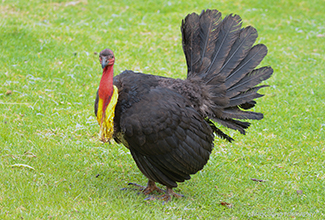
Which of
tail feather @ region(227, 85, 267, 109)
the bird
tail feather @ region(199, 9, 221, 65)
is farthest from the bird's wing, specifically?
tail feather @ region(199, 9, 221, 65)

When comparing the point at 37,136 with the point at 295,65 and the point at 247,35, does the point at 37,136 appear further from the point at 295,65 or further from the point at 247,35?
the point at 295,65

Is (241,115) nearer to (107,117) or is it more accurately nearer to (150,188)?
(150,188)

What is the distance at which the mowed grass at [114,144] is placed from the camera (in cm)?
504

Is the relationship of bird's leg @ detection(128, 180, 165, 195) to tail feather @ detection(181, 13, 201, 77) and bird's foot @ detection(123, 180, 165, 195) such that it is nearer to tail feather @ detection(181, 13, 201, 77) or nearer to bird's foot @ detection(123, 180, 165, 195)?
bird's foot @ detection(123, 180, 165, 195)

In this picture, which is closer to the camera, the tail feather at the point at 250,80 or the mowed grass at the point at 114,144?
the mowed grass at the point at 114,144

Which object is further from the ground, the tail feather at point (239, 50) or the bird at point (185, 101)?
the tail feather at point (239, 50)

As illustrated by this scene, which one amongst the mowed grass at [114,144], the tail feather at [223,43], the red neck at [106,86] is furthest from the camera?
the tail feather at [223,43]

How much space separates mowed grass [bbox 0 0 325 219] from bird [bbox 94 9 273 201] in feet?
2.19

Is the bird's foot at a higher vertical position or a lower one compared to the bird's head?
lower

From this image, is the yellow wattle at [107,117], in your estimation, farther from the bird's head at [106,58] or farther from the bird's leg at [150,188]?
the bird's leg at [150,188]

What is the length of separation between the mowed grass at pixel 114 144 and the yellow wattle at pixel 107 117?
2.86ft

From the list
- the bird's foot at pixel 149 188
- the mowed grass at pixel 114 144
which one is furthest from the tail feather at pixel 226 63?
the bird's foot at pixel 149 188

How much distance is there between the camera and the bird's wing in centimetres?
473

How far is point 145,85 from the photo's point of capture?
16.6 ft
